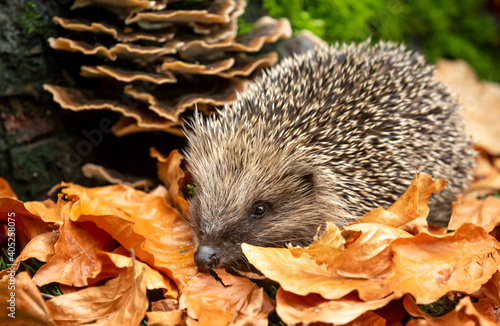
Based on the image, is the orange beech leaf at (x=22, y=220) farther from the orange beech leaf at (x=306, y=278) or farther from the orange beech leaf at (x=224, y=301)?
the orange beech leaf at (x=306, y=278)

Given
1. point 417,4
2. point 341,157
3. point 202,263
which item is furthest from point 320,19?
point 202,263

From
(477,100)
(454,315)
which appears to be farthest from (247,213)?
(477,100)

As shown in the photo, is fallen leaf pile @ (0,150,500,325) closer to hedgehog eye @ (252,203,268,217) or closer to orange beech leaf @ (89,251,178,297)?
orange beech leaf @ (89,251,178,297)

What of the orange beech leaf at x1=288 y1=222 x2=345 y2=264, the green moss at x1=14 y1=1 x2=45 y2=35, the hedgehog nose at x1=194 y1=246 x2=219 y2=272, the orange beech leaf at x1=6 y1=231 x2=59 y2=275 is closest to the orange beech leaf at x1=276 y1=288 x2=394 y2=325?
the orange beech leaf at x1=288 y1=222 x2=345 y2=264


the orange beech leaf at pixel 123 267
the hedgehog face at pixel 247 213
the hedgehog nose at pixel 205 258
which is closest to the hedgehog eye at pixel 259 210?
the hedgehog face at pixel 247 213

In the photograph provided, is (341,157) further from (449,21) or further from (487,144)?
(449,21)
